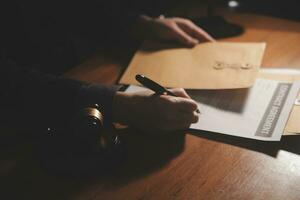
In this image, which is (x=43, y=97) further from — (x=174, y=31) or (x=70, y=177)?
(x=174, y=31)

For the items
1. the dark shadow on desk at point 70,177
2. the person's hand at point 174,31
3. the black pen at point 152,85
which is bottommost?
the dark shadow on desk at point 70,177

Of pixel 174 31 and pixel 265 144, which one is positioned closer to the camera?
pixel 265 144

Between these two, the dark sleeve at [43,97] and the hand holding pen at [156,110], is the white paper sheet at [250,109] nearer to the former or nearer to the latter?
the hand holding pen at [156,110]

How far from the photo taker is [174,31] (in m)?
1.18

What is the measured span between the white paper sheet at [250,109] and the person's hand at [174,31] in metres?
0.26

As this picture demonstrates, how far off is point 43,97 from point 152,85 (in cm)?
26

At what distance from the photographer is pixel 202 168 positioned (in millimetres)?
743

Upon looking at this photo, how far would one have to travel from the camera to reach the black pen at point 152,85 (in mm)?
822

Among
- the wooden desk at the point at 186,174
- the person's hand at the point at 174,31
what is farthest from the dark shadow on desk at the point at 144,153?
the person's hand at the point at 174,31

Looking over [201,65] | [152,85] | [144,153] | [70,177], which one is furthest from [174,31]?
[70,177]

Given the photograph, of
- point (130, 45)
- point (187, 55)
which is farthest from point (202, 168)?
point (130, 45)

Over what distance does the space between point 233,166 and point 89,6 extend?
35.2 inches

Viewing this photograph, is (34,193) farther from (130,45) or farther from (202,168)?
(130,45)

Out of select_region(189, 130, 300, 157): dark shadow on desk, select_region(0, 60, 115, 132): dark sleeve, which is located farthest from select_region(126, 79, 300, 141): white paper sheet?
select_region(0, 60, 115, 132): dark sleeve
